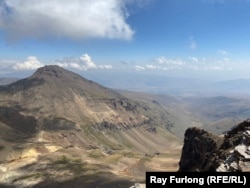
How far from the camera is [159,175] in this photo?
3644 cm

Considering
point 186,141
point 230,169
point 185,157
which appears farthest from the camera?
point 186,141

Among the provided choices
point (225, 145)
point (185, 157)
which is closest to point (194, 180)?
point (225, 145)

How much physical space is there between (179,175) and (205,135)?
132305 millimetres

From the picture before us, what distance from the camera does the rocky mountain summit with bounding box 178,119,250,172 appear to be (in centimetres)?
5191

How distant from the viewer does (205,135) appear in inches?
6506

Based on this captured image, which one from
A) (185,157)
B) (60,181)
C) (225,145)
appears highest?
(225,145)

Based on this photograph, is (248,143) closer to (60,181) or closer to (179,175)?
(179,175)

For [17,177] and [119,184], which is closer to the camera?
[119,184]

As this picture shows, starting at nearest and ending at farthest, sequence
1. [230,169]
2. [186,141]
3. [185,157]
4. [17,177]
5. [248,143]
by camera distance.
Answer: [230,169]
[248,143]
[185,157]
[186,141]
[17,177]

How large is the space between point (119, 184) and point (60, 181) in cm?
3385

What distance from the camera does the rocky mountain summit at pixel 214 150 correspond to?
51.9 m

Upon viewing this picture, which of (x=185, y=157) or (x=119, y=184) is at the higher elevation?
(x=185, y=157)

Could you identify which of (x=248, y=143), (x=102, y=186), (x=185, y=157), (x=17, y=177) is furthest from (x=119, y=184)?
(x=248, y=143)

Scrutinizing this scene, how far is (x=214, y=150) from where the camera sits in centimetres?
12569
